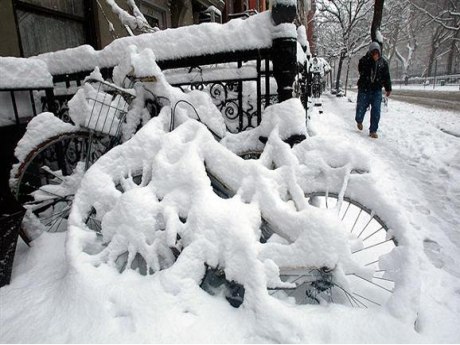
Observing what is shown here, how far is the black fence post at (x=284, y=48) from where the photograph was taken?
2.66 m

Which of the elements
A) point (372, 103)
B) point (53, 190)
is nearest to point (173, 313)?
point (53, 190)

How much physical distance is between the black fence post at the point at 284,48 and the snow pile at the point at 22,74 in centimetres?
233

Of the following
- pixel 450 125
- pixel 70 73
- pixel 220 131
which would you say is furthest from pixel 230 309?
pixel 450 125

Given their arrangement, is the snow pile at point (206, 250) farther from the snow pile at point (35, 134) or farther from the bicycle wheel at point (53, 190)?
the snow pile at point (35, 134)

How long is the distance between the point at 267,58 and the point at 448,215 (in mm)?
2611

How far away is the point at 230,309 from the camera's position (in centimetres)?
176

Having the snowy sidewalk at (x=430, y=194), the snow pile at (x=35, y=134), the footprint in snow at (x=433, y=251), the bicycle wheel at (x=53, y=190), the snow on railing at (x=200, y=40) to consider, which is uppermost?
the snow on railing at (x=200, y=40)

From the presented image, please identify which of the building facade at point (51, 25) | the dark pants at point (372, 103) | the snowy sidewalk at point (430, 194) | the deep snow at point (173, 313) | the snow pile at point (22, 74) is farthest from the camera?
the dark pants at point (372, 103)

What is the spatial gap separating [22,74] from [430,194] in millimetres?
4837

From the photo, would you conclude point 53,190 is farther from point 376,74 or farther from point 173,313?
point 376,74

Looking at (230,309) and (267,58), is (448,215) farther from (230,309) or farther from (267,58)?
(230,309)

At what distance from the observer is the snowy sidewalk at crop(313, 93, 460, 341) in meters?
2.05

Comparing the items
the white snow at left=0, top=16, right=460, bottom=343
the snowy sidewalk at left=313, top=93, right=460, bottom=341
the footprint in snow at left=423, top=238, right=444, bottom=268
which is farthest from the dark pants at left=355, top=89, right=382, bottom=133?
the white snow at left=0, top=16, right=460, bottom=343

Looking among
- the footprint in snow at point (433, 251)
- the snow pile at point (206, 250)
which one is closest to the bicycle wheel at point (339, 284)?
the snow pile at point (206, 250)
